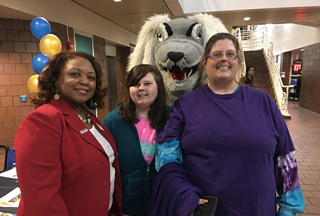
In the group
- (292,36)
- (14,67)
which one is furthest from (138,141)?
(292,36)

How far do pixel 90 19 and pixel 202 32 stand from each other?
13.2 feet

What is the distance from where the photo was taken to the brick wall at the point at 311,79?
8.13m

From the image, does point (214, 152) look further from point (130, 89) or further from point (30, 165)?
point (30, 165)

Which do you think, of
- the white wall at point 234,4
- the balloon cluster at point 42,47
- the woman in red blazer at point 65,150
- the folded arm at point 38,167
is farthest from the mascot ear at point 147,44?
the white wall at point 234,4

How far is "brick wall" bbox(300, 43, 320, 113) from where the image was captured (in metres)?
8.13

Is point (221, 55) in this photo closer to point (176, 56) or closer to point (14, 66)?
point (176, 56)

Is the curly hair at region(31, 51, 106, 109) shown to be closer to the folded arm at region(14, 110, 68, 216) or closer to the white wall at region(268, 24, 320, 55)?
the folded arm at region(14, 110, 68, 216)

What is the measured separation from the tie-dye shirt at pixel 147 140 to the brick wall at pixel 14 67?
3.49m

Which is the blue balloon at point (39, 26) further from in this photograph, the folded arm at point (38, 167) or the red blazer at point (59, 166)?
the folded arm at point (38, 167)

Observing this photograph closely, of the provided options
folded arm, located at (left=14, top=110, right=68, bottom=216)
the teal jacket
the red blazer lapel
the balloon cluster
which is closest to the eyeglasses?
the teal jacket

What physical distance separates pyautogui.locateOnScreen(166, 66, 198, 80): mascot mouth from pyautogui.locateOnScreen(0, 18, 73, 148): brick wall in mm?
3302

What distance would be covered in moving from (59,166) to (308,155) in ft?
15.0

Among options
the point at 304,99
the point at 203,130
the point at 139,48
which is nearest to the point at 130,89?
the point at 203,130

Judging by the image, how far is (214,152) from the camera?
1064 millimetres
